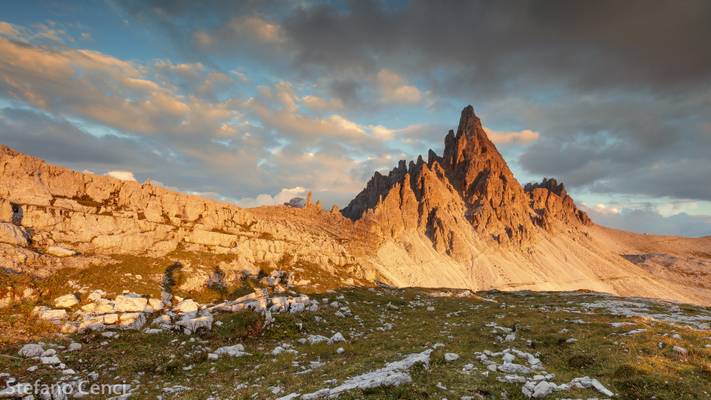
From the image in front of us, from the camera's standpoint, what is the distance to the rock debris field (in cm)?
1612

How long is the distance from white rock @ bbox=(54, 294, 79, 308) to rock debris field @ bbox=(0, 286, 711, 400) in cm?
8

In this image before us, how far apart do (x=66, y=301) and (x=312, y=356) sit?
85.0ft

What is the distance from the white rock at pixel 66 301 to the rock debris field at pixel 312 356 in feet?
0.26

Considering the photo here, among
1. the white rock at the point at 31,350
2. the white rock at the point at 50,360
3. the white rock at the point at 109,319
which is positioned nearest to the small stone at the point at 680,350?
the white rock at the point at 50,360

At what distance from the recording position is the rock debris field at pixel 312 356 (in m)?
16.1

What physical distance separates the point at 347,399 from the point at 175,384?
46.1ft

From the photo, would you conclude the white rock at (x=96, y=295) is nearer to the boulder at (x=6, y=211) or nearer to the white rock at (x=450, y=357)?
the boulder at (x=6, y=211)

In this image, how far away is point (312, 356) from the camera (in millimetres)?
28000

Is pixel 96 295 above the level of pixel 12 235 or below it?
below

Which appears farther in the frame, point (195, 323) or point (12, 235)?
point (12, 235)

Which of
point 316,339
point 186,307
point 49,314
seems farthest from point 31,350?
point 316,339

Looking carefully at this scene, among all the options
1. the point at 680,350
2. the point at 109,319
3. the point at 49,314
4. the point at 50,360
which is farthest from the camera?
the point at 109,319

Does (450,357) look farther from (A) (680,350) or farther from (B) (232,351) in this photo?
(B) (232,351)

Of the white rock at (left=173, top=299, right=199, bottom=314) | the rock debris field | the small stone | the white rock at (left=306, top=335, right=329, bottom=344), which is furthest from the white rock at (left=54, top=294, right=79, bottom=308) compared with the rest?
the small stone
